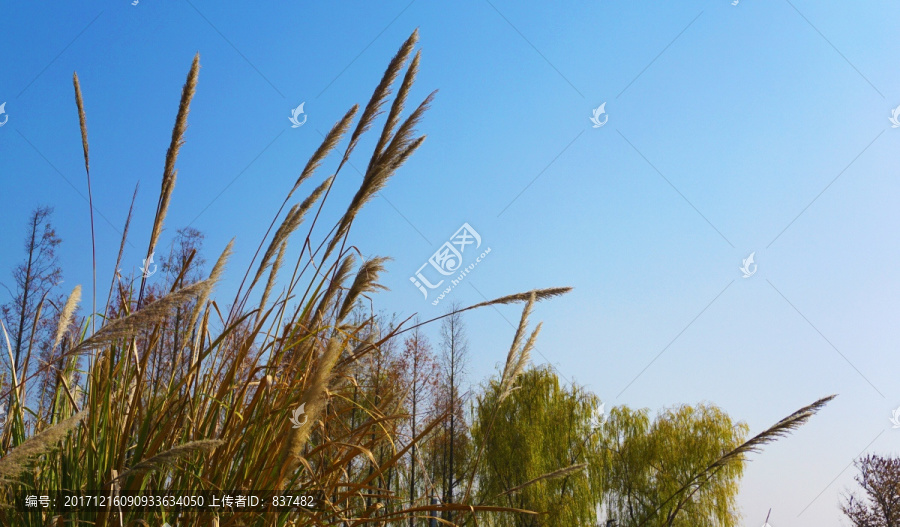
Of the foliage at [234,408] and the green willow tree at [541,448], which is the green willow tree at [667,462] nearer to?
the green willow tree at [541,448]

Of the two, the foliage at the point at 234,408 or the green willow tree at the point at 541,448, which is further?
the green willow tree at the point at 541,448

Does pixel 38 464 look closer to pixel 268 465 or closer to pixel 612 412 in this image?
pixel 268 465

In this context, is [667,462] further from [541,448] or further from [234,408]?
[234,408]

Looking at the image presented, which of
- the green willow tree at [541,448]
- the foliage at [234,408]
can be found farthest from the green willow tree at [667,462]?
the foliage at [234,408]

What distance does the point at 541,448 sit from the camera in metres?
17.9

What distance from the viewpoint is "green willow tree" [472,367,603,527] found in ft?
56.3

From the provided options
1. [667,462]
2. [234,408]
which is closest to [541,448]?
[667,462]

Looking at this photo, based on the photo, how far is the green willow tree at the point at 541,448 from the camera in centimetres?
1717

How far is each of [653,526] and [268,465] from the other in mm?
20050

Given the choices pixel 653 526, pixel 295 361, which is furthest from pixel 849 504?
pixel 295 361

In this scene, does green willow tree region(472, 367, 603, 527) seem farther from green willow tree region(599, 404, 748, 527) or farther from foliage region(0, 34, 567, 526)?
foliage region(0, 34, 567, 526)

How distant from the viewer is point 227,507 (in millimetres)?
1289

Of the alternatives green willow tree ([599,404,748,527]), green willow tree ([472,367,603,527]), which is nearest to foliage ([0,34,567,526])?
green willow tree ([472,367,603,527])

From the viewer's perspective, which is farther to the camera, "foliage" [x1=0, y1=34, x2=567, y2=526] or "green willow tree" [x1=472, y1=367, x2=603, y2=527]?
"green willow tree" [x1=472, y1=367, x2=603, y2=527]
